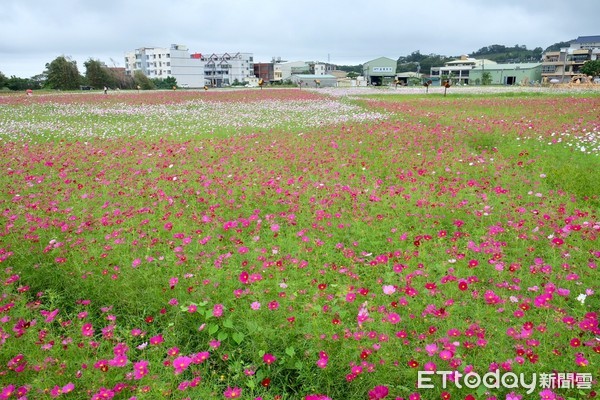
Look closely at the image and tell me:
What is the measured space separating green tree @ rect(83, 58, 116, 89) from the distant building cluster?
2335cm

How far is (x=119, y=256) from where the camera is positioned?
172 inches

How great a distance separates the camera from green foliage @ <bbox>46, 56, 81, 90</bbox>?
49.3 meters

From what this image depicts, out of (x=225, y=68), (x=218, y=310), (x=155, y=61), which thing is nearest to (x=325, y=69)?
(x=225, y=68)

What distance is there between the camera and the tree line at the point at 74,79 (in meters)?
49.5

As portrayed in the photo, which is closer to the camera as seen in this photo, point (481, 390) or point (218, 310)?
point (481, 390)

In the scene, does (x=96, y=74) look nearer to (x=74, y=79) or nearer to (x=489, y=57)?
(x=74, y=79)

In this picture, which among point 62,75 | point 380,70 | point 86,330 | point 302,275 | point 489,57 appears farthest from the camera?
point 489,57

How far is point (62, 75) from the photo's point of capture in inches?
1940

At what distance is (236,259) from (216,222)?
3.32 feet

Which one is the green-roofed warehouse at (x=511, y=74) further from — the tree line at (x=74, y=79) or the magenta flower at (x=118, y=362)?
the magenta flower at (x=118, y=362)

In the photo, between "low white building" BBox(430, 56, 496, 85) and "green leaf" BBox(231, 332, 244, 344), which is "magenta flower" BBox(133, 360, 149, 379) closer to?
"green leaf" BBox(231, 332, 244, 344)

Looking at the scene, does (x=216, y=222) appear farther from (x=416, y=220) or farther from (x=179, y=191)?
(x=416, y=220)
